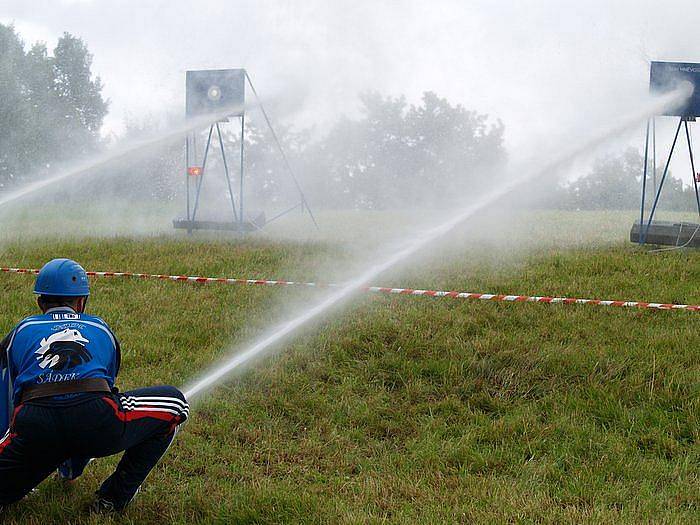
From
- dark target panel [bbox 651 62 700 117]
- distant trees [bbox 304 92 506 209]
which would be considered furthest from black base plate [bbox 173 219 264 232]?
distant trees [bbox 304 92 506 209]

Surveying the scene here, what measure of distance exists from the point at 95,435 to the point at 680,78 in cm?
956

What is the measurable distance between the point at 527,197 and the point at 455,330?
589 centimetres

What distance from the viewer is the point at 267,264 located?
9836mm

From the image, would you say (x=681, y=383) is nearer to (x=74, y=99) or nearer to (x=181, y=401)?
(x=181, y=401)

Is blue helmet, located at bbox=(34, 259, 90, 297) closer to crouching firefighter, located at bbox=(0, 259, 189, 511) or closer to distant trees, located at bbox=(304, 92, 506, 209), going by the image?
crouching firefighter, located at bbox=(0, 259, 189, 511)

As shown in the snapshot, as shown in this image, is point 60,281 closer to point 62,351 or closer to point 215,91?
point 62,351

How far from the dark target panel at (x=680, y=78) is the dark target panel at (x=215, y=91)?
22.1 feet

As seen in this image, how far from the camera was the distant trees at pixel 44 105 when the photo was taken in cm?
3148

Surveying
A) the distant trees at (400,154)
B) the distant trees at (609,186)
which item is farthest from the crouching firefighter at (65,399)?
the distant trees at (609,186)

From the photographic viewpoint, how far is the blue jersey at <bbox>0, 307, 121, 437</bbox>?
11.4ft

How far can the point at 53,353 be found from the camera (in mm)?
3496

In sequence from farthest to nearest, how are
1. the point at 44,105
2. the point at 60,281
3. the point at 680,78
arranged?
1. the point at 44,105
2. the point at 680,78
3. the point at 60,281

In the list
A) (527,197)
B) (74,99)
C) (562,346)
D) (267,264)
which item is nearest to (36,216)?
(267,264)

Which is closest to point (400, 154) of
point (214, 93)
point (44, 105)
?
point (44, 105)
